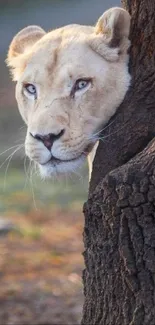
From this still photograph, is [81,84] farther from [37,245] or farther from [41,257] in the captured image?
[37,245]

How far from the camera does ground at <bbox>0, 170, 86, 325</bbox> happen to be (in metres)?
6.47

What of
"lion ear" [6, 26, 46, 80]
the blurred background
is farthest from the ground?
"lion ear" [6, 26, 46, 80]

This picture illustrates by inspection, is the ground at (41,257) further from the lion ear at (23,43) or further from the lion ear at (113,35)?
the lion ear at (113,35)

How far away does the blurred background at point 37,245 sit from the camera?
21.3 ft

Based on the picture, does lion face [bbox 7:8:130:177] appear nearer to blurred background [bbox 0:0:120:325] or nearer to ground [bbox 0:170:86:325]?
blurred background [bbox 0:0:120:325]

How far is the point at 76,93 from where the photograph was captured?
397cm

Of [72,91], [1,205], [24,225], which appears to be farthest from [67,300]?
[72,91]

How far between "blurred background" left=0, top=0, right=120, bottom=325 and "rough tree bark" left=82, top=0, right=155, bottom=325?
1.21 meters

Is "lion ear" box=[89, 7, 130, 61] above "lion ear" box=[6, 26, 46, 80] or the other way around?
the other way around

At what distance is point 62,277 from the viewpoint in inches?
282

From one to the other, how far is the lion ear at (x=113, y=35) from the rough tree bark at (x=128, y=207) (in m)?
0.04

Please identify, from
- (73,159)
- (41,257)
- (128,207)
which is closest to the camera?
(128,207)

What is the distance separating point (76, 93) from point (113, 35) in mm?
281

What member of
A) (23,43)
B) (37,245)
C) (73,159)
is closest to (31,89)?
(73,159)
